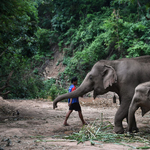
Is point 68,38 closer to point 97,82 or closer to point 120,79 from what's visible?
point 97,82

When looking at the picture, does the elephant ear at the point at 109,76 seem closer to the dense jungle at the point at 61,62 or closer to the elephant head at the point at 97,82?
the elephant head at the point at 97,82

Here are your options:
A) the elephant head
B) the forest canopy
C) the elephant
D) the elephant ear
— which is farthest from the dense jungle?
the elephant ear

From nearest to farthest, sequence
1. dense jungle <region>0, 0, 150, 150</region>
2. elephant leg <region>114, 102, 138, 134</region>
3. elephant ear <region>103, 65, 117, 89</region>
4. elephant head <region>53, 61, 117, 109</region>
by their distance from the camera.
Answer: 1. dense jungle <region>0, 0, 150, 150</region>
2. elephant leg <region>114, 102, 138, 134</region>
3. elephant ear <region>103, 65, 117, 89</region>
4. elephant head <region>53, 61, 117, 109</region>

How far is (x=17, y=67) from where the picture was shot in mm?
15594

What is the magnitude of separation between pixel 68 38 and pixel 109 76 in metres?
22.4

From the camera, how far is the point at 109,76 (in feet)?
17.6

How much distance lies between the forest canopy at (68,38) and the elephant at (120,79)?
3344 millimetres

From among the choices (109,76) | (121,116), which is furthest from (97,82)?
(121,116)

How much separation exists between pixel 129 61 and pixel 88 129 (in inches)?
83.5

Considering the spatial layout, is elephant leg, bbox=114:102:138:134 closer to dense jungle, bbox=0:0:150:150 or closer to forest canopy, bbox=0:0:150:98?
dense jungle, bbox=0:0:150:150

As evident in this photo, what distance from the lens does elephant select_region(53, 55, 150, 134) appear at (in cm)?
516

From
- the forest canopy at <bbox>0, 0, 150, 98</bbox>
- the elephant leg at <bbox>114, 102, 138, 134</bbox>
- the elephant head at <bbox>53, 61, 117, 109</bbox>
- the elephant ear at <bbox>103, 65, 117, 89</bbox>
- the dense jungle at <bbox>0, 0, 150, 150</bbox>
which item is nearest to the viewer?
the dense jungle at <bbox>0, 0, 150, 150</bbox>

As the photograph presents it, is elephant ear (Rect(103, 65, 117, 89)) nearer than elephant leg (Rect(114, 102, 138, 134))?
No

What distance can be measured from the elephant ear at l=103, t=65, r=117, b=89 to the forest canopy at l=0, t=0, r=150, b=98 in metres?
3.54
